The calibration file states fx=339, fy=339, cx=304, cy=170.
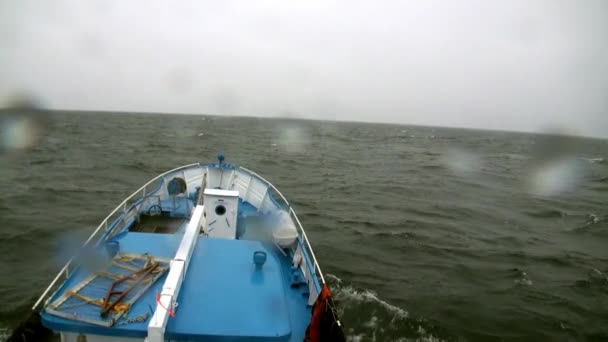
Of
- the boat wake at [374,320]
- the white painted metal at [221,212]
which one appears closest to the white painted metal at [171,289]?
the white painted metal at [221,212]

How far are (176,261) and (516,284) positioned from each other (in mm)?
11010

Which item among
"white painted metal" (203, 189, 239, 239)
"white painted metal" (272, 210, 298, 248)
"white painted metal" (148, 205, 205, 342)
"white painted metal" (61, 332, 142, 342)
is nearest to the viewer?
"white painted metal" (148, 205, 205, 342)

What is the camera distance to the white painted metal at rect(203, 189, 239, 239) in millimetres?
→ 7758

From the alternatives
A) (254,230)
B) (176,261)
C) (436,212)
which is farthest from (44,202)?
(436,212)

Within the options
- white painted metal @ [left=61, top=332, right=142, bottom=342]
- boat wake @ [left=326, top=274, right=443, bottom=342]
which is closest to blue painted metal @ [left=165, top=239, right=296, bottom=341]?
white painted metal @ [left=61, top=332, right=142, bottom=342]

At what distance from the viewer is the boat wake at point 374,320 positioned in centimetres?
817

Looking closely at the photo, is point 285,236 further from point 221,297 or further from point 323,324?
point 221,297

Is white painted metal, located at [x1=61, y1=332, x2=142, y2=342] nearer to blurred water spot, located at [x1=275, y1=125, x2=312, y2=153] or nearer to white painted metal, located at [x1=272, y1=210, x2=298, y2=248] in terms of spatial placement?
white painted metal, located at [x1=272, y1=210, x2=298, y2=248]

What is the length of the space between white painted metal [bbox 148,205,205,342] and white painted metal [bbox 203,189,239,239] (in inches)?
70.6

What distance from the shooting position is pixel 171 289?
408 cm

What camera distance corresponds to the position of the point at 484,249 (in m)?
13.6

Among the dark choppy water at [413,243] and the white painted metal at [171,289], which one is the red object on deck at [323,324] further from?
the dark choppy water at [413,243]

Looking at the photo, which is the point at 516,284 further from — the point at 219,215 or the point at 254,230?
the point at 219,215

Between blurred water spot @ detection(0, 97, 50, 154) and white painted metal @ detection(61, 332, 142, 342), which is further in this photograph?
blurred water spot @ detection(0, 97, 50, 154)
